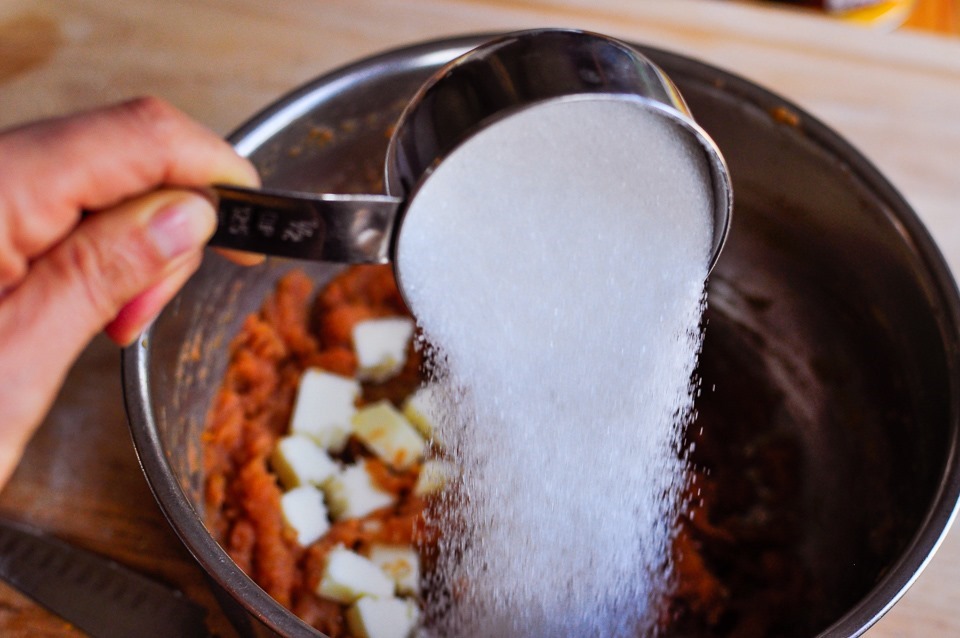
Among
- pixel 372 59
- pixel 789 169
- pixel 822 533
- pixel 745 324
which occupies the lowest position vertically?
pixel 822 533

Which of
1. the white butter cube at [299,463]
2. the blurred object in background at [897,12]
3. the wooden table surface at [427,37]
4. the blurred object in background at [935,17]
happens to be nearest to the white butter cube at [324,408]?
the white butter cube at [299,463]

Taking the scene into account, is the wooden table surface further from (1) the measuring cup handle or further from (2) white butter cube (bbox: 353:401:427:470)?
(1) the measuring cup handle

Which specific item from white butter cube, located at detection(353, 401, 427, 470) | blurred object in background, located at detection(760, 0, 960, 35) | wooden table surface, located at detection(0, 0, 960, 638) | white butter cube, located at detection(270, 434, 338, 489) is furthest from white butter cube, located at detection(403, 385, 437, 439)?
blurred object in background, located at detection(760, 0, 960, 35)

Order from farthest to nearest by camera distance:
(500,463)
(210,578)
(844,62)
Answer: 1. (844,62)
2. (500,463)
3. (210,578)

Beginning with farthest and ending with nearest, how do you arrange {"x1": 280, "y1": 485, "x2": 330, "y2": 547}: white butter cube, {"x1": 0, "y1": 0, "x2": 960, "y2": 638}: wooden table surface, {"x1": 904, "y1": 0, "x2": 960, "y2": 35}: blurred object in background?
{"x1": 904, "y1": 0, "x2": 960, "y2": 35}: blurred object in background, {"x1": 0, "y1": 0, "x2": 960, "y2": 638}: wooden table surface, {"x1": 280, "y1": 485, "x2": 330, "y2": 547}: white butter cube

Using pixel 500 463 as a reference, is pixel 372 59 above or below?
above

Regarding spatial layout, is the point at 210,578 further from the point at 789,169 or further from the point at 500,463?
the point at 789,169

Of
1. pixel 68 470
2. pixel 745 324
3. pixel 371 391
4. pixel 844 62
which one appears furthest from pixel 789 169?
pixel 68 470

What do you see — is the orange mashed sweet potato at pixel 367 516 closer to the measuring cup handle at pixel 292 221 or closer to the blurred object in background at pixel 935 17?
the measuring cup handle at pixel 292 221
